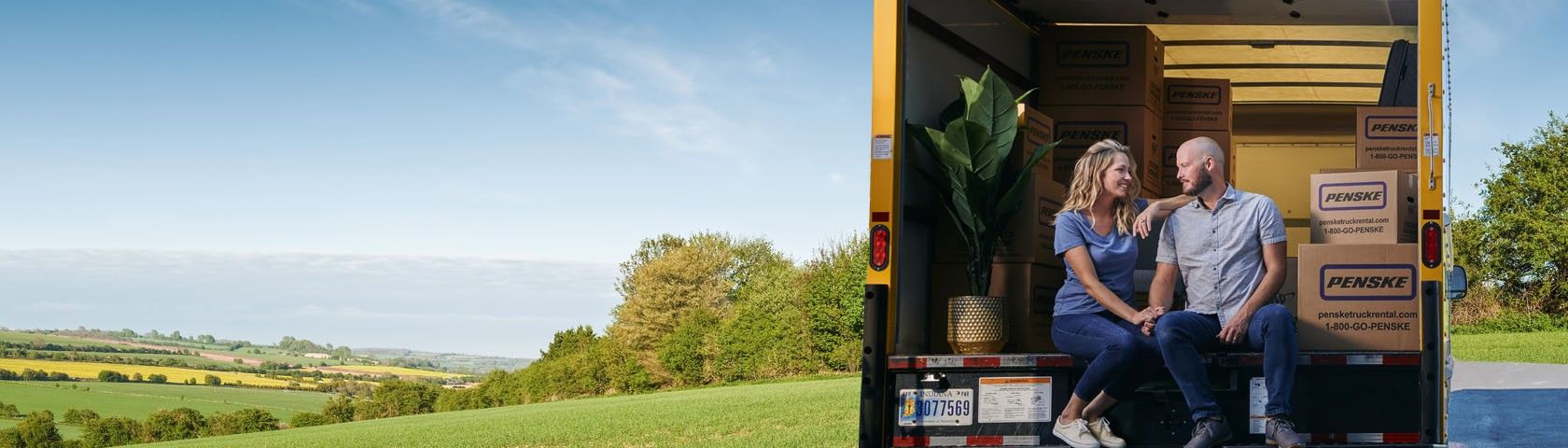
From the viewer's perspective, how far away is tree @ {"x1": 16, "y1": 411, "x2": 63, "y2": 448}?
42.6 meters

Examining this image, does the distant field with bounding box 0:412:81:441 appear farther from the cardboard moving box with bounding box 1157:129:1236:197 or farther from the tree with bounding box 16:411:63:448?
the cardboard moving box with bounding box 1157:129:1236:197

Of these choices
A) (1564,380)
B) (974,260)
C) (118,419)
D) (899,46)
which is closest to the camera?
(899,46)

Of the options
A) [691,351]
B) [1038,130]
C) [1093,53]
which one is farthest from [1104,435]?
[691,351]

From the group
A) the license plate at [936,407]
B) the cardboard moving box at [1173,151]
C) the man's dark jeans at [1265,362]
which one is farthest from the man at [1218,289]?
the cardboard moving box at [1173,151]

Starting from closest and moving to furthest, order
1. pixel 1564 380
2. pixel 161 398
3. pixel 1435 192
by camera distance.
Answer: pixel 1435 192 < pixel 1564 380 < pixel 161 398

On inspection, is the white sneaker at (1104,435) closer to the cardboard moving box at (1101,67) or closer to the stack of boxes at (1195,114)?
the cardboard moving box at (1101,67)

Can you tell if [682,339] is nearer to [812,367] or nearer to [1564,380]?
[812,367]

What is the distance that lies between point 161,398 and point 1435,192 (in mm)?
48699

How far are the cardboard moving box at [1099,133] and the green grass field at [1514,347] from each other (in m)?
25.1

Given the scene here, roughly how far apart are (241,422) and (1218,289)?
38647mm

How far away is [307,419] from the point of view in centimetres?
4231

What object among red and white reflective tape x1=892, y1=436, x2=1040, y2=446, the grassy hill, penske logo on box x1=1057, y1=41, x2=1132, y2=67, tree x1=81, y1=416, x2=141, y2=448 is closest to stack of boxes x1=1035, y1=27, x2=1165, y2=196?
penske logo on box x1=1057, y1=41, x2=1132, y2=67

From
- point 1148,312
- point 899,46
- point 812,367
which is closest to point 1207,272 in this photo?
point 1148,312

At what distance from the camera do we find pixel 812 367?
140 ft
